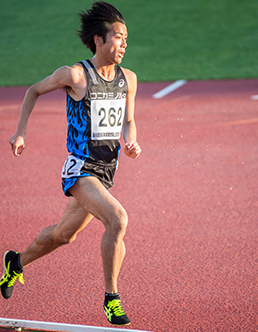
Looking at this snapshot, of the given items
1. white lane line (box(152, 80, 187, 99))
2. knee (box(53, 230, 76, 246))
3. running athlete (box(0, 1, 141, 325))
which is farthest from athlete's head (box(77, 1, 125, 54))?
white lane line (box(152, 80, 187, 99))

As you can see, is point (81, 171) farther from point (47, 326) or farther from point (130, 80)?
point (47, 326)

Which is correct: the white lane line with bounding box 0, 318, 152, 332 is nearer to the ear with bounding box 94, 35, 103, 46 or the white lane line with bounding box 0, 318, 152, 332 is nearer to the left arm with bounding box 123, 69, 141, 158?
the left arm with bounding box 123, 69, 141, 158

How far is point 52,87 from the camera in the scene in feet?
11.8

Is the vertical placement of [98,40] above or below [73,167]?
above

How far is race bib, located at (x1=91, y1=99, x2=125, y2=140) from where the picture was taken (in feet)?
11.9

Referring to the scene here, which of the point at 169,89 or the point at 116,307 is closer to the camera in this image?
the point at 116,307

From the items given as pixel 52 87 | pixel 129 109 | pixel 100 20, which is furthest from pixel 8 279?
pixel 100 20

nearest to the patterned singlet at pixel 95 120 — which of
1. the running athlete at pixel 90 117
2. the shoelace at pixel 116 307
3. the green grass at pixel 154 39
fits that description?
the running athlete at pixel 90 117

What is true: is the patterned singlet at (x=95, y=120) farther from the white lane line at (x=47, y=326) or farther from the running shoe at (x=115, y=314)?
the white lane line at (x=47, y=326)

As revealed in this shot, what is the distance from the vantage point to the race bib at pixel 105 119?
11.9 feet

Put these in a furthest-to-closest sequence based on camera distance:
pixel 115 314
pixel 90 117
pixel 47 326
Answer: pixel 90 117
pixel 47 326
pixel 115 314

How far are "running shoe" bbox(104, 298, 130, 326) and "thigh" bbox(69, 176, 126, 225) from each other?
0.54 metres

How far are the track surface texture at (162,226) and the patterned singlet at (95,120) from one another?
1.21m

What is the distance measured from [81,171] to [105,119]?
44 cm
